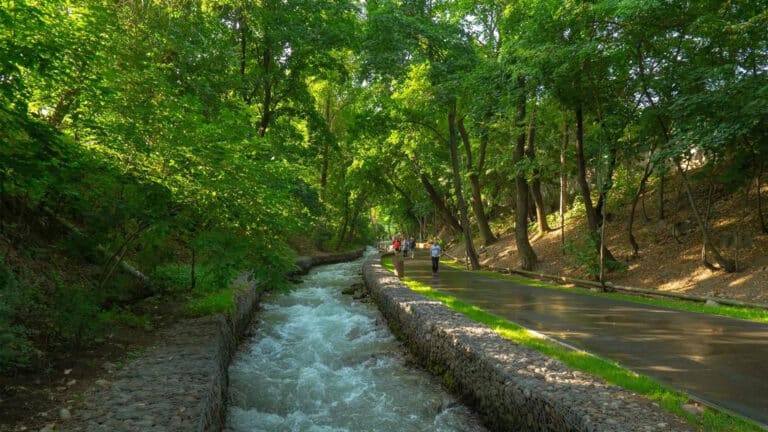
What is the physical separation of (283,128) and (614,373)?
19667 millimetres

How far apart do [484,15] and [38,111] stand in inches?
879

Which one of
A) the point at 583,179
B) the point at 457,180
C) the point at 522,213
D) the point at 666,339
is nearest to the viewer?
the point at 666,339

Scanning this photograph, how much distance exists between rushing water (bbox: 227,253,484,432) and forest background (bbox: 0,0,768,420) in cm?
201

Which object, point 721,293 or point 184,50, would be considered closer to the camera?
point 184,50

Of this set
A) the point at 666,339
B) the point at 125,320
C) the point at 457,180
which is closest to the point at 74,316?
the point at 125,320

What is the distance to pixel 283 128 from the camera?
2258 centimetres

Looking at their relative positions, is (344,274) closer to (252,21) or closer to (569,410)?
(252,21)

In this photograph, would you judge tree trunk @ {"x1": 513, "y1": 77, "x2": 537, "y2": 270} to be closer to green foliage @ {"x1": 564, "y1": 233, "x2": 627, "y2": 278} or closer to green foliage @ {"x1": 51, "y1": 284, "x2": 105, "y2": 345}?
green foliage @ {"x1": 564, "y1": 233, "x2": 627, "y2": 278}

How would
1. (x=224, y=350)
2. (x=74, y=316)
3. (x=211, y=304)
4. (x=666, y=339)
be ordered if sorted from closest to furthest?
(x=74, y=316)
(x=666, y=339)
(x=224, y=350)
(x=211, y=304)

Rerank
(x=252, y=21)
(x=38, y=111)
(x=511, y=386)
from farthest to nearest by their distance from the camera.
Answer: (x=252, y=21)
(x=38, y=111)
(x=511, y=386)

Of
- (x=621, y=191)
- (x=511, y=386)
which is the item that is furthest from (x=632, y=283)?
(x=511, y=386)

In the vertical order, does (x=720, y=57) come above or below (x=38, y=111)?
above

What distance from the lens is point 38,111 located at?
7.00 m

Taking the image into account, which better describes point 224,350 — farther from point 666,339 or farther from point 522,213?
point 522,213
